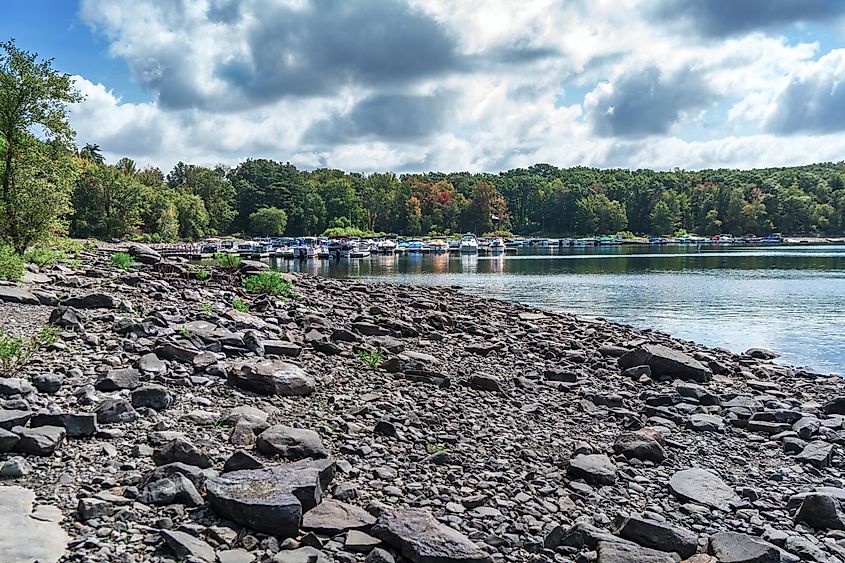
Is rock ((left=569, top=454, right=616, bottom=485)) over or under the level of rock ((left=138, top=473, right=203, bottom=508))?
under

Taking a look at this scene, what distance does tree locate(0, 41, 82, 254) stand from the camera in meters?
27.4

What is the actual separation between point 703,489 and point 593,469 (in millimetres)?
1600

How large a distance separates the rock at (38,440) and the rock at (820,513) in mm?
9523

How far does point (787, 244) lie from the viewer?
608 ft

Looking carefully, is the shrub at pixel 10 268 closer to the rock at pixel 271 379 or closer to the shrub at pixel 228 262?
the rock at pixel 271 379

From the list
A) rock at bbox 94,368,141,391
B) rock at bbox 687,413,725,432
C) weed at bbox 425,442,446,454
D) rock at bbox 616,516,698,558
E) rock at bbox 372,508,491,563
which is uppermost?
rock at bbox 94,368,141,391

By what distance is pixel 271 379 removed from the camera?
40.9 feet

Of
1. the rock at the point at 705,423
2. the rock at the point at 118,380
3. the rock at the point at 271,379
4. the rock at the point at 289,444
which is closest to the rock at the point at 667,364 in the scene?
the rock at the point at 705,423

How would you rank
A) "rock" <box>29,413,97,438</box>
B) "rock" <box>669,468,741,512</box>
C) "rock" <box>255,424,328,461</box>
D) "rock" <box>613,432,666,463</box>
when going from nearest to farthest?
"rock" <box>29,413,97,438</box>, "rock" <box>255,424,328,461</box>, "rock" <box>669,468,741,512</box>, "rock" <box>613,432,666,463</box>

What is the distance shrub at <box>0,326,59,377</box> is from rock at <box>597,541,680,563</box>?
9019 millimetres

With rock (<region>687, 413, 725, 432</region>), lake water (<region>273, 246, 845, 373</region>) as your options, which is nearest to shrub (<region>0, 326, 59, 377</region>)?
rock (<region>687, 413, 725, 432</region>)

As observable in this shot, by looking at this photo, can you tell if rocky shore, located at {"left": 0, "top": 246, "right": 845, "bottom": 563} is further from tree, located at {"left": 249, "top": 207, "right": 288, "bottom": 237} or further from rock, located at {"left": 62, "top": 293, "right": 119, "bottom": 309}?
tree, located at {"left": 249, "top": 207, "right": 288, "bottom": 237}

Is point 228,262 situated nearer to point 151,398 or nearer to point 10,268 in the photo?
point 10,268

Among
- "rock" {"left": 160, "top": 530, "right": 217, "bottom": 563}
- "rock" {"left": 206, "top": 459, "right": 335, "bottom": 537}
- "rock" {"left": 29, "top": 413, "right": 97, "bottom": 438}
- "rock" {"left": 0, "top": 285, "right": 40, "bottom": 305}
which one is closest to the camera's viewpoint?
"rock" {"left": 160, "top": 530, "right": 217, "bottom": 563}
